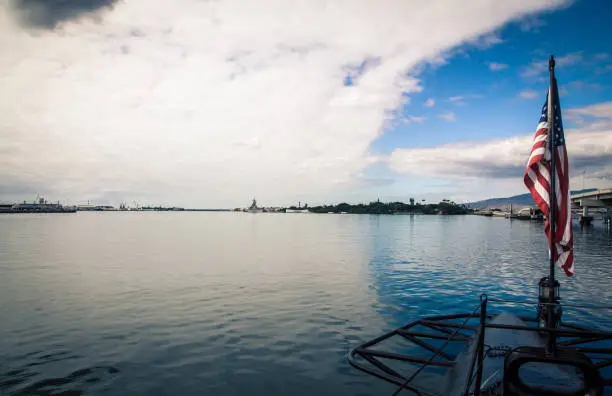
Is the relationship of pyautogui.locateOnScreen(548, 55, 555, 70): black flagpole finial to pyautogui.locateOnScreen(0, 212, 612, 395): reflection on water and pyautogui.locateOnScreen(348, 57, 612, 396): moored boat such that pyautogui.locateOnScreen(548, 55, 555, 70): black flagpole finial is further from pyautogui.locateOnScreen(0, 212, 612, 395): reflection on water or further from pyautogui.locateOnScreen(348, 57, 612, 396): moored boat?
pyautogui.locateOnScreen(0, 212, 612, 395): reflection on water

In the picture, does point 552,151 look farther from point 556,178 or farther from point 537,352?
point 537,352

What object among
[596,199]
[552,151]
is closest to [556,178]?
[552,151]

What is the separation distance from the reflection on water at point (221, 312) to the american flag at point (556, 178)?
8663 mm

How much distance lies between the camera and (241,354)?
18.3 metres

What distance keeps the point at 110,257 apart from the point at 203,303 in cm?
3334

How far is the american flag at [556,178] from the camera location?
13.6 metres

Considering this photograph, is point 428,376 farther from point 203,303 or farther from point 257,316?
point 203,303

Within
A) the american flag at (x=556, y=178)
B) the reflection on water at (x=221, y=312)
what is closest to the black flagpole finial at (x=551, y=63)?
the american flag at (x=556, y=178)

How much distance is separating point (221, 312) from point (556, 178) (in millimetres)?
21412

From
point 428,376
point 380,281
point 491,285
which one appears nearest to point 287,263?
point 380,281

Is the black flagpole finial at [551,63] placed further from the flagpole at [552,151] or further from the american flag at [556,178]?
the american flag at [556,178]

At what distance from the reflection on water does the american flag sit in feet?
28.4

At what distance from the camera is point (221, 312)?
2602 centimetres

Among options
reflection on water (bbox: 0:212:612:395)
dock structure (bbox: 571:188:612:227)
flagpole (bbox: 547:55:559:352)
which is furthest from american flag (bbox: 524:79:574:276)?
dock structure (bbox: 571:188:612:227)
